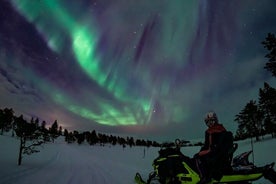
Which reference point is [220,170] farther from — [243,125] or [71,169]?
[243,125]

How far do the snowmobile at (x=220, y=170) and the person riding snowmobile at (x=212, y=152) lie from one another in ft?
0.47

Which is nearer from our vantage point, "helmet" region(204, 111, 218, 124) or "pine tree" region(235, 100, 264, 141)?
"helmet" region(204, 111, 218, 124)

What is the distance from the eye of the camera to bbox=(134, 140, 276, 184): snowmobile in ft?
15.9

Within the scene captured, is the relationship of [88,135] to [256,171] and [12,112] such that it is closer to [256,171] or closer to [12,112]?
[12,112]

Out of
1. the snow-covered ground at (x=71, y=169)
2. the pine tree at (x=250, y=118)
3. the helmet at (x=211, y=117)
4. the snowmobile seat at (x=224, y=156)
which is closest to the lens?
the snowmobile seat at (x=224, y=156)

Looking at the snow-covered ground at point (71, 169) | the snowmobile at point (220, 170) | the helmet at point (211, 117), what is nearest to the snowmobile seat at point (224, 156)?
the snowmobile at point (220, 170)

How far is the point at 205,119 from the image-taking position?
18.4 ft

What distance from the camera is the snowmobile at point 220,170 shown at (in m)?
4.86

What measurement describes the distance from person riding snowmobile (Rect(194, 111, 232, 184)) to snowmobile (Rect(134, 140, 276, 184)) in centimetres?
14

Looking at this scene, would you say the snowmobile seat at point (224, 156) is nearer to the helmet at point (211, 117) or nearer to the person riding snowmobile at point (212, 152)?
the person riding snowmobile at point (212, 152)

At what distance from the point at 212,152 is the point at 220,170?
0.44 metres

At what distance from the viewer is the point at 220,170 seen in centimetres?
517

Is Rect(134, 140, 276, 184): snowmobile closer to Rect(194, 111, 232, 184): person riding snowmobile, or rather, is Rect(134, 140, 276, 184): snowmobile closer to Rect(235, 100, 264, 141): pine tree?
Rect(194, 111, 232, 184): person riding snowmobile

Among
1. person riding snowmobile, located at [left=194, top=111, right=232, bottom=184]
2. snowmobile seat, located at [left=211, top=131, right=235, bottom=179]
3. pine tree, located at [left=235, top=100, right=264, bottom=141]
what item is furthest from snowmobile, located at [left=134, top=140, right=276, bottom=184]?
pine tree, located at [left=235, top=100, right=264, bottom=141]
